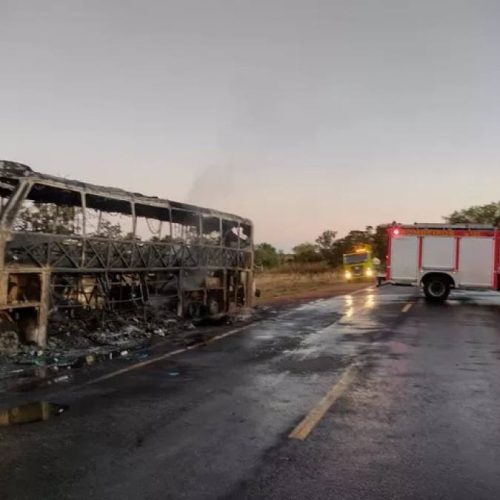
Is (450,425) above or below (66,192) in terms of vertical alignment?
below

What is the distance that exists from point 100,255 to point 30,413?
697 centimetres

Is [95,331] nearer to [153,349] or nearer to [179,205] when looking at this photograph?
[153,349]

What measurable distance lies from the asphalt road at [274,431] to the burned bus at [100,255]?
3312mm

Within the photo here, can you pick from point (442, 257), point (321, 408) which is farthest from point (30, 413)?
point (442, 257)

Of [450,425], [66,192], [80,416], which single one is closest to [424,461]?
[450,425]

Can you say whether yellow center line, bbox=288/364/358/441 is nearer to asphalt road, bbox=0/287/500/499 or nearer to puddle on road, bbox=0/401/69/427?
asphalt road, bbox=0/287/500/499

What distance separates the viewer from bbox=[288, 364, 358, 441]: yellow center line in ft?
19.5

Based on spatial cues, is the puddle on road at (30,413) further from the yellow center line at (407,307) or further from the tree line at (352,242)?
the tree line at (352,242)

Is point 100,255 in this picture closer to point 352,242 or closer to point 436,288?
point 436,288

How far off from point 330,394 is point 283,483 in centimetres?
306

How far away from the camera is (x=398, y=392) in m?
7.75

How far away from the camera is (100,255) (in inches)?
524

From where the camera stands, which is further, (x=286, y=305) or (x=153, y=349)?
(x=286, y=305)

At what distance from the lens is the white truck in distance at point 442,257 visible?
23.0 metres
